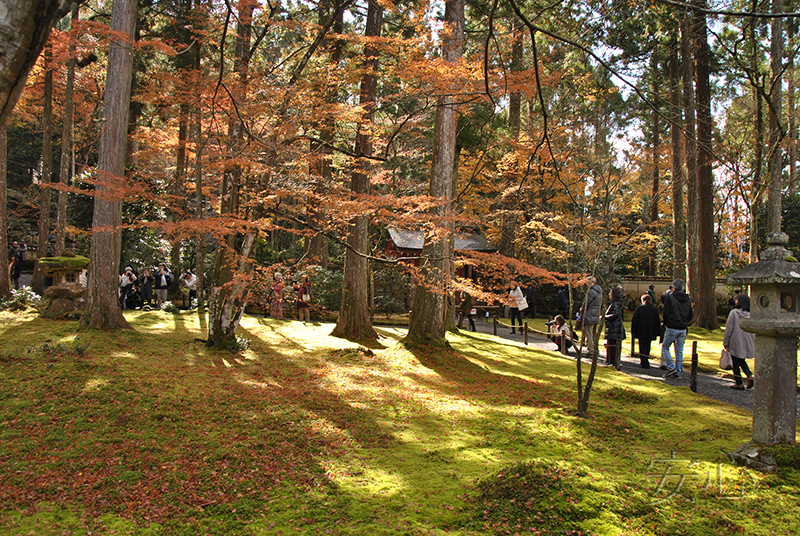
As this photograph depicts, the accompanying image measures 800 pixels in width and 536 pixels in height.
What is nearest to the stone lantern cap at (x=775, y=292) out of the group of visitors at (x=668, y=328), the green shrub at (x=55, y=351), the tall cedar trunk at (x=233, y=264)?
the group of visitors at (x=668, y=328)

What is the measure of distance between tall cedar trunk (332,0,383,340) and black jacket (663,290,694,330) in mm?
6432

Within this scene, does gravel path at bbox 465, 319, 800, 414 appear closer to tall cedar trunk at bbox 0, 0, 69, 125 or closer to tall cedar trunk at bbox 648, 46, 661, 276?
tall cedar trunk at bbox 648, 46, 661, 276

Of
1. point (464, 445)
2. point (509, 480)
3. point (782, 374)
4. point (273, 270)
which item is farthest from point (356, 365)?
point (782, 374)

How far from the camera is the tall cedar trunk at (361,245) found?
11.2m

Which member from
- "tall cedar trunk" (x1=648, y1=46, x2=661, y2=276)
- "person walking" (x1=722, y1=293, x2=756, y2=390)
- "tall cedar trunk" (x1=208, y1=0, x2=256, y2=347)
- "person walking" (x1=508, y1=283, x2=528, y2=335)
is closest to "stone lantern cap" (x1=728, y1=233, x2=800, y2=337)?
"person walking" (x1=722, y1=293, x2=756, y2=390)

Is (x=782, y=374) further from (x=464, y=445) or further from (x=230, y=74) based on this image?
(x=230, y=74)

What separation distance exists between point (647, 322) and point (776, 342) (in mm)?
6045

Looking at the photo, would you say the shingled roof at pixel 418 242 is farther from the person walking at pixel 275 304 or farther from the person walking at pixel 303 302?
the person walking at pixel 275 304

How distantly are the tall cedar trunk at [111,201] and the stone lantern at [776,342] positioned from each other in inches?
422

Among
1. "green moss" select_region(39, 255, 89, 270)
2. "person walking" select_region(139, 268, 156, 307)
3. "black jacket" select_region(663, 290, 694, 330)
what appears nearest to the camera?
"black jacket" select_region(663, 290, 694, 330)

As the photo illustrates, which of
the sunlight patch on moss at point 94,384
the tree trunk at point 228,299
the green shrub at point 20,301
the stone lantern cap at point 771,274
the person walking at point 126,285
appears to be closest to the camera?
the stone lantern cap at point 771,274

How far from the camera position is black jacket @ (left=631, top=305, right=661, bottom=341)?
10.0m

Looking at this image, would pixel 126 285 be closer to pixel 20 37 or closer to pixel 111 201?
pixel 111 201

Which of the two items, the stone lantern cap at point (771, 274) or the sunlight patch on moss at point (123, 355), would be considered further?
the sunlight patch on moss at point (123, 355)
